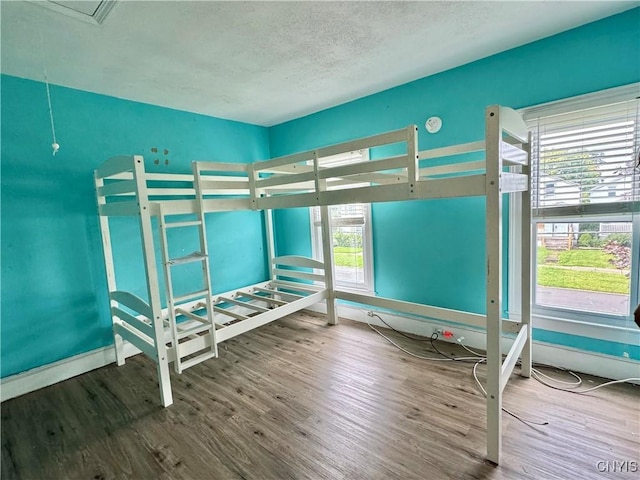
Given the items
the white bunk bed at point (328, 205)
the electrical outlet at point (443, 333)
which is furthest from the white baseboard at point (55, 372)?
the electrical outlet at point (443, 333)

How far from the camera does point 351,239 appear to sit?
3516 mm

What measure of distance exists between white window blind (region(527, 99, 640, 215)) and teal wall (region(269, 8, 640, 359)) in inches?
7.2

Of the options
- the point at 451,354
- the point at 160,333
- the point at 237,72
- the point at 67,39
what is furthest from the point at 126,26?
the point at 451,354

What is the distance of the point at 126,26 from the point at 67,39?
0.44 metres

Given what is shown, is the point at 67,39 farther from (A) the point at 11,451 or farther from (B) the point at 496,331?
(B) the point at 496,331

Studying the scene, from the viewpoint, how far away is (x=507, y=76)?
2.32 m

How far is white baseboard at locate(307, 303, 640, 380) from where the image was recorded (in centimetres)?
207

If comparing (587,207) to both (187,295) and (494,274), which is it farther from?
(187,295)

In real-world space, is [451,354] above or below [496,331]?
below

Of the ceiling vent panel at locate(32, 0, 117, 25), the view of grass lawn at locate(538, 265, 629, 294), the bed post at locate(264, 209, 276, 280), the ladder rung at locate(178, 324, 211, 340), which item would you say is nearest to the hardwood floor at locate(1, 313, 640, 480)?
the ladder rung at locate(178, 324, 211, 340)

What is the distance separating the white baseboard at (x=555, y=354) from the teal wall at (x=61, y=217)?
9.14 feet

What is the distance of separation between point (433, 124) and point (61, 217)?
339cm

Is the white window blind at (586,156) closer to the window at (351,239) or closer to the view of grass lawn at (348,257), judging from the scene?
the window at (351,239)

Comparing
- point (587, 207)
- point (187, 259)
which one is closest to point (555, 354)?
point (587, 207)
